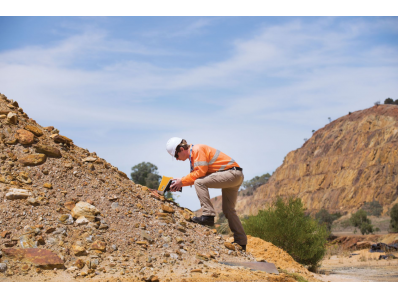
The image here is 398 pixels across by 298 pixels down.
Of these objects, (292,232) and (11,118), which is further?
(292,232)

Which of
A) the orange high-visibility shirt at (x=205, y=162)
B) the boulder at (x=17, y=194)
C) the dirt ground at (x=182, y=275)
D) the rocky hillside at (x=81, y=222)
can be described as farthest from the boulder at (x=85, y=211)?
the orange high-visibility shirt at (x=205, y=162)

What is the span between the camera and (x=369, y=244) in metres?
22.5

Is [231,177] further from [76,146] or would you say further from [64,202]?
[76,146]

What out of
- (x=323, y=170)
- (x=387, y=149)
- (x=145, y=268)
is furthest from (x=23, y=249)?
(x=323, y=170)

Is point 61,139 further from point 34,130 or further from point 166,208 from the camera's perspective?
point 166,208

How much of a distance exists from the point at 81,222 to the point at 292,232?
27.6 feet

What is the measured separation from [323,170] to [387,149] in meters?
10.3

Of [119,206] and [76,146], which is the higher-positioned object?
[76,146]

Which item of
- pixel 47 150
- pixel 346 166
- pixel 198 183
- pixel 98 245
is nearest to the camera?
pixel 98 245

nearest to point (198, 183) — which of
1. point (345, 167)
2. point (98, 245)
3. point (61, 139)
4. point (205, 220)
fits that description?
point (205, 220)

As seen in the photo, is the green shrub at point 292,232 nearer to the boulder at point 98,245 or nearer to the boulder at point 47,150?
the boulder at point 47,150

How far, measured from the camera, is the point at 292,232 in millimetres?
12594

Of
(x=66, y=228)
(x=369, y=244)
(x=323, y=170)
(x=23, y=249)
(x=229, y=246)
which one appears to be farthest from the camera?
(x=323, y=170)

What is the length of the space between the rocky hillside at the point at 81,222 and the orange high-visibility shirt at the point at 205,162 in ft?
2.86
